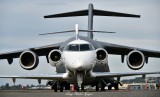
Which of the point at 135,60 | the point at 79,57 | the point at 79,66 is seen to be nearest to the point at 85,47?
the point at 79,57

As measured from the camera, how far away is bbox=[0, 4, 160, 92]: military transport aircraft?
1086 inches

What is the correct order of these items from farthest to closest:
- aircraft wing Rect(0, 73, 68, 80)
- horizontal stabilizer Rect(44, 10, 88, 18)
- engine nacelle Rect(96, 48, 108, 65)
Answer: horizontal stabilizer Rect(44, 10, 88, 18) < engine nacelle Rect(96, 48, 108, 65) < aircraft wing Rect(0, 73, 68, 80)

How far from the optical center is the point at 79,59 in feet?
88.9

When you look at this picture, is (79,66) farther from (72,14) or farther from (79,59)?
(72,14)

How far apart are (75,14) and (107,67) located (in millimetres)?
5697

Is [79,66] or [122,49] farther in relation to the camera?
[122,49]

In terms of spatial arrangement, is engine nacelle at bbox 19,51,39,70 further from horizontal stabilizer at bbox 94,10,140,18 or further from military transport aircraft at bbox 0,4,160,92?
horizontal stabilizer at bbox 94,10,140,18

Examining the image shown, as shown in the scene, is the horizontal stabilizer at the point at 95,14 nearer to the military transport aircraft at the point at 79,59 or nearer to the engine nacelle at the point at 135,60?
the military transport aircraft at the point at 79,59

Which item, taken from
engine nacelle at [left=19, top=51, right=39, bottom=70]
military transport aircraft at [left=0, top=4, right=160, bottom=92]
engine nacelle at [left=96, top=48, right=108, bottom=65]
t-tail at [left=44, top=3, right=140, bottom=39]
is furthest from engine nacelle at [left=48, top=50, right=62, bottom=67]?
t-tail at [left=44, top=3, right=140, bottom=39]

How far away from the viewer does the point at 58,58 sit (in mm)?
30812

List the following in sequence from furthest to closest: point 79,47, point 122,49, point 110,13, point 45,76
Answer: point 110,13, point 122,49, point 45,76, point 79,47

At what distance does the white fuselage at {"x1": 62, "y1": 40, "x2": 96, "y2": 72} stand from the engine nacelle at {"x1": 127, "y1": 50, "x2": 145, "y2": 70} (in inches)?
165

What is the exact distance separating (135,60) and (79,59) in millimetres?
6025

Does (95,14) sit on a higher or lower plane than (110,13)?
higher
